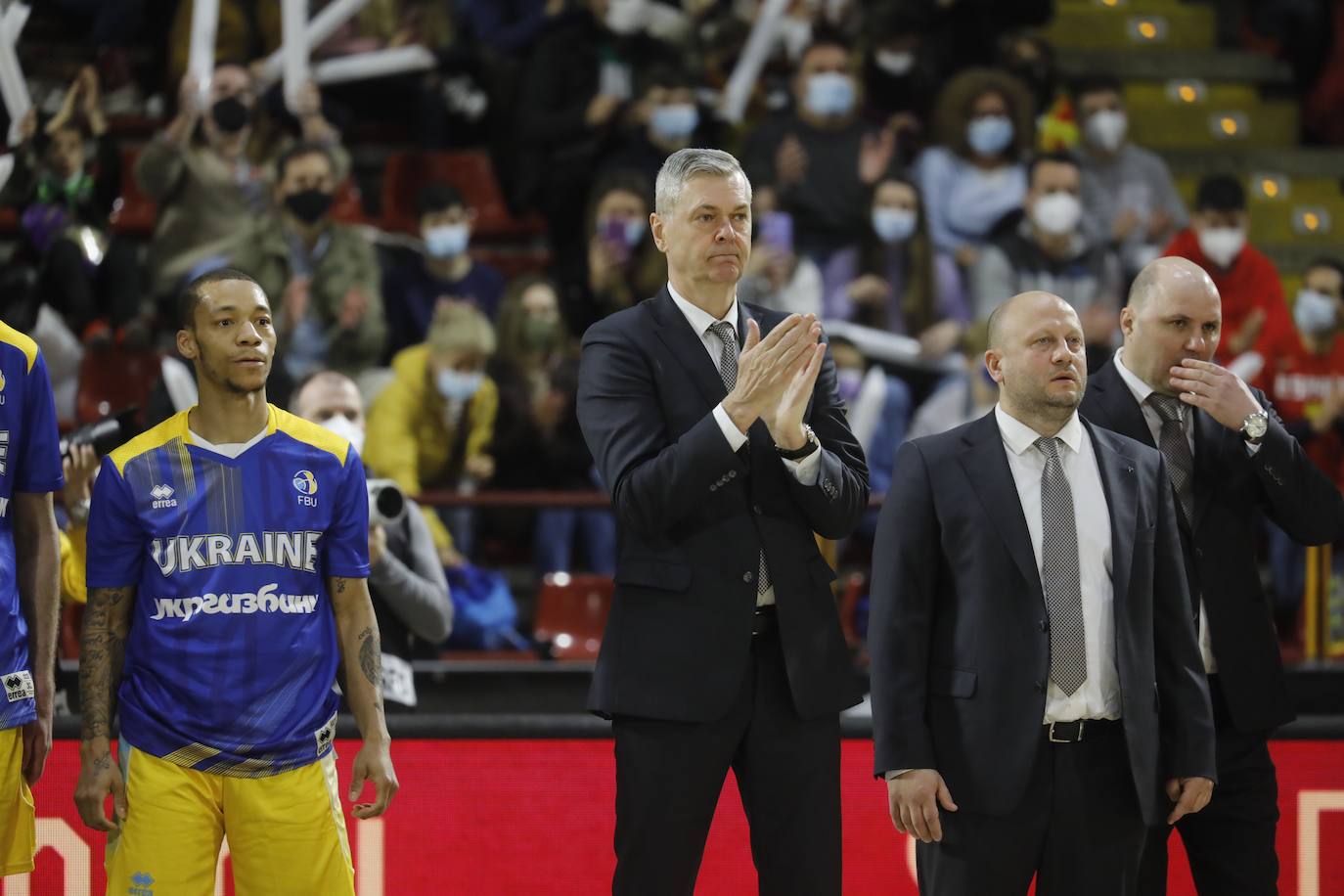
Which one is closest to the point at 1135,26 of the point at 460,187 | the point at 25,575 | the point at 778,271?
the point at 460,187

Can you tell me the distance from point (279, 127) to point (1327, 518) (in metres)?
6.06

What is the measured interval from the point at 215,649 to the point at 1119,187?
6955mm

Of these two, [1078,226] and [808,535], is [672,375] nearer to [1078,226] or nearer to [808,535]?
[808,535]

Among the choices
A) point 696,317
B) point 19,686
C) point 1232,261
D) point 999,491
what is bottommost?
point 19,686

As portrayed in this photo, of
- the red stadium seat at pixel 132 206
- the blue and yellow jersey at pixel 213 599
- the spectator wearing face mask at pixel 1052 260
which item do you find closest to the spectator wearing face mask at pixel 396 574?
the blue and yellow jersey at pixel 213 599

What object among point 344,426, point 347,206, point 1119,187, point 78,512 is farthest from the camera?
point 1119,187

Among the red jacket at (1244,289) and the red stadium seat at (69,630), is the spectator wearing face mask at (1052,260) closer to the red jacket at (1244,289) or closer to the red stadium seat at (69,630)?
the red jacket at (1244,289)

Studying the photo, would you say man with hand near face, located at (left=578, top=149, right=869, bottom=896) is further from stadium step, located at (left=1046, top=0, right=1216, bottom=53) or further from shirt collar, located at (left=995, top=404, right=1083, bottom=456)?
stadium step, located at (left=1046, top=0, right=1216, bottom=53)

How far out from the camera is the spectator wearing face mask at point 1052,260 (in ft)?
28.6

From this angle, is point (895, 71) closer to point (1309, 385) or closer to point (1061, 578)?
point (1309, 385)

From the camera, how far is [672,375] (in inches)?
148

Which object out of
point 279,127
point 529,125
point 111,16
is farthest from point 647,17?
point 111,16

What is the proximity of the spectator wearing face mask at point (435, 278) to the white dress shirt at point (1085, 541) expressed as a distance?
488cm

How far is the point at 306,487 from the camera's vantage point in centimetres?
379
